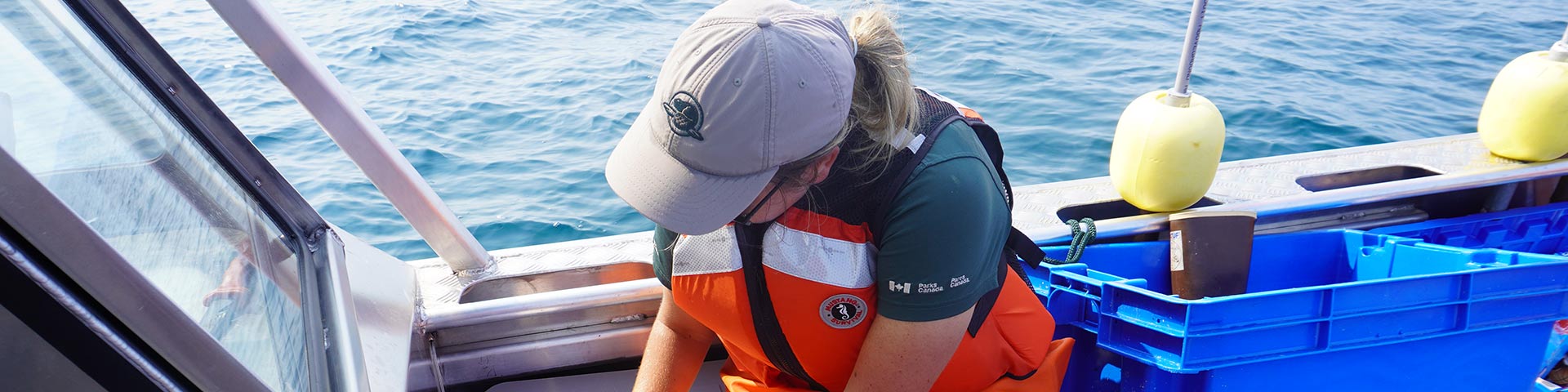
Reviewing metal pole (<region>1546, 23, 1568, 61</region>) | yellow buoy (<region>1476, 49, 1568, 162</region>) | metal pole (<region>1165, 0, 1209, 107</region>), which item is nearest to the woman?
metal pole (<region>1165, 0, 1209, 107</region>)

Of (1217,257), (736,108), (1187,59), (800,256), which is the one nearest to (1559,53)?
(1187,59)

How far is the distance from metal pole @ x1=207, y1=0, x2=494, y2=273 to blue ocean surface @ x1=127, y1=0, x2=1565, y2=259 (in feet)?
6.01

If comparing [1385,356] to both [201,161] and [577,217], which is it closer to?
[201,161]

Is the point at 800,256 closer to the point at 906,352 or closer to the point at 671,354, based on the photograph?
the point at 906,352

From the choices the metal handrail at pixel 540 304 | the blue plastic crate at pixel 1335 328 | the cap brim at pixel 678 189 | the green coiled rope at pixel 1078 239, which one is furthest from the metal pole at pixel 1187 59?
the cap brim at pixel 678 189

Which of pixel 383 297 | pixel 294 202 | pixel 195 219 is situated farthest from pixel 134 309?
pixel 383 297

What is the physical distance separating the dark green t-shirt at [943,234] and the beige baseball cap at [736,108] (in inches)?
7.8

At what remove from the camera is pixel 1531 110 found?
3.16 metres

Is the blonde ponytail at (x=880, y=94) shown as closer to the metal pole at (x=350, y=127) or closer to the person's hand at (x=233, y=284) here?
the person's hand at (x=233, y=284)

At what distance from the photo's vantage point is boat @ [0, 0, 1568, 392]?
36.5 inches

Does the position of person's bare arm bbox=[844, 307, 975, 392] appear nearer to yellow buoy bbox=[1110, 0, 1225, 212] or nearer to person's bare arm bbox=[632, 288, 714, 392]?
person's bare arm bbox=[632, 288, 714, 392]

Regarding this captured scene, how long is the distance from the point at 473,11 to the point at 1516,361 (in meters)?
7.20

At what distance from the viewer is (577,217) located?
4.57 m

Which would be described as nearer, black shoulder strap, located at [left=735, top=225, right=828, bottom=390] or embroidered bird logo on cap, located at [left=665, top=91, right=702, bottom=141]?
embroidered bird logo on cap, located at [left=665, top=91, right=702, bottom=141]
